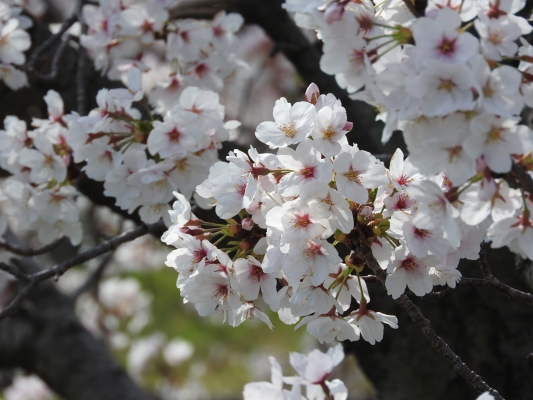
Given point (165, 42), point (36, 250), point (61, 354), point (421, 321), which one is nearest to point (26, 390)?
point (61, 354)

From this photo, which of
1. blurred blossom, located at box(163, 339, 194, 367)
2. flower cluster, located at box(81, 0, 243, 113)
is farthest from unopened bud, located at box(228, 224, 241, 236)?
blurred blossom, located at box(163, 339, 194, 367)

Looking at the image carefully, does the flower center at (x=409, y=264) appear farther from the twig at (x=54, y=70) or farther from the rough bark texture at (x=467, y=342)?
the twig at (x=54, y=70)

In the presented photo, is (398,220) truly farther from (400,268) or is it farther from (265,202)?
(265,202)

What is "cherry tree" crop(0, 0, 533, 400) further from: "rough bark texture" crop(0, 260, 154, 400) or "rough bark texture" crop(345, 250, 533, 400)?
"rough bark texture" crop(0, 260, 154, 400)

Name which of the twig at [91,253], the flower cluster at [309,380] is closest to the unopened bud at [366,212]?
the flower cluster at [309,380]

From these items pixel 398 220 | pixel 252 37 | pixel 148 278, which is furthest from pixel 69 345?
pixel 148 278

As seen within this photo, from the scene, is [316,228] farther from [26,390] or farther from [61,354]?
[26,390]

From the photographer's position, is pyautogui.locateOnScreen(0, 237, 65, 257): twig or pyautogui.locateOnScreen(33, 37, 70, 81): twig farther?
pyautogui.locateOnScreen(33, 37, 70, 81): twig
